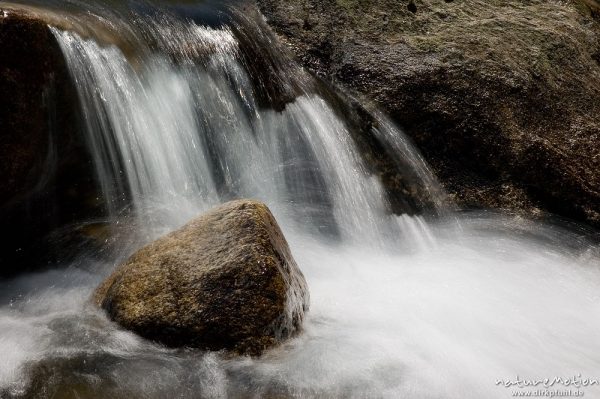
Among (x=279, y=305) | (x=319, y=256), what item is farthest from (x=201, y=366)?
(x=319, y=256)

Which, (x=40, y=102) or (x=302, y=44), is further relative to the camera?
(x=302, y=44)

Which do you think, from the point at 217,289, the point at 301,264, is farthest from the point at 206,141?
the point at 217,289

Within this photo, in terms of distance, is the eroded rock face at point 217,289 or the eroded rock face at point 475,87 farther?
the eroded rock face at point 475,87

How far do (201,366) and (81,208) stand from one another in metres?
2.51

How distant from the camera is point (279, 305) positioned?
3871 millimetres

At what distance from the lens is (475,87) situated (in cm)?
746

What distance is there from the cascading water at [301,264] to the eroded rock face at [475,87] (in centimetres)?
44

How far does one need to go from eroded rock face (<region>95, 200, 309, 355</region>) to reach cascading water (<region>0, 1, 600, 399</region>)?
129 millimetres

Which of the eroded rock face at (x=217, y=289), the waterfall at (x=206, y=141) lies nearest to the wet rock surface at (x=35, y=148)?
the waterfall at (x=206, y=141)

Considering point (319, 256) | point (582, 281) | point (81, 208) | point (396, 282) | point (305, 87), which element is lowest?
Answer: point (582, 281)

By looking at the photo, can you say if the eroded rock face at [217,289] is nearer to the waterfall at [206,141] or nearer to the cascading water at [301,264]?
the cascading water at [301,264]

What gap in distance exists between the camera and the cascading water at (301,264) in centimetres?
365

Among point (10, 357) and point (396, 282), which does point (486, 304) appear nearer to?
point (396, 282)

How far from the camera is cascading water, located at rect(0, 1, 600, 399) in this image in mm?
3654
